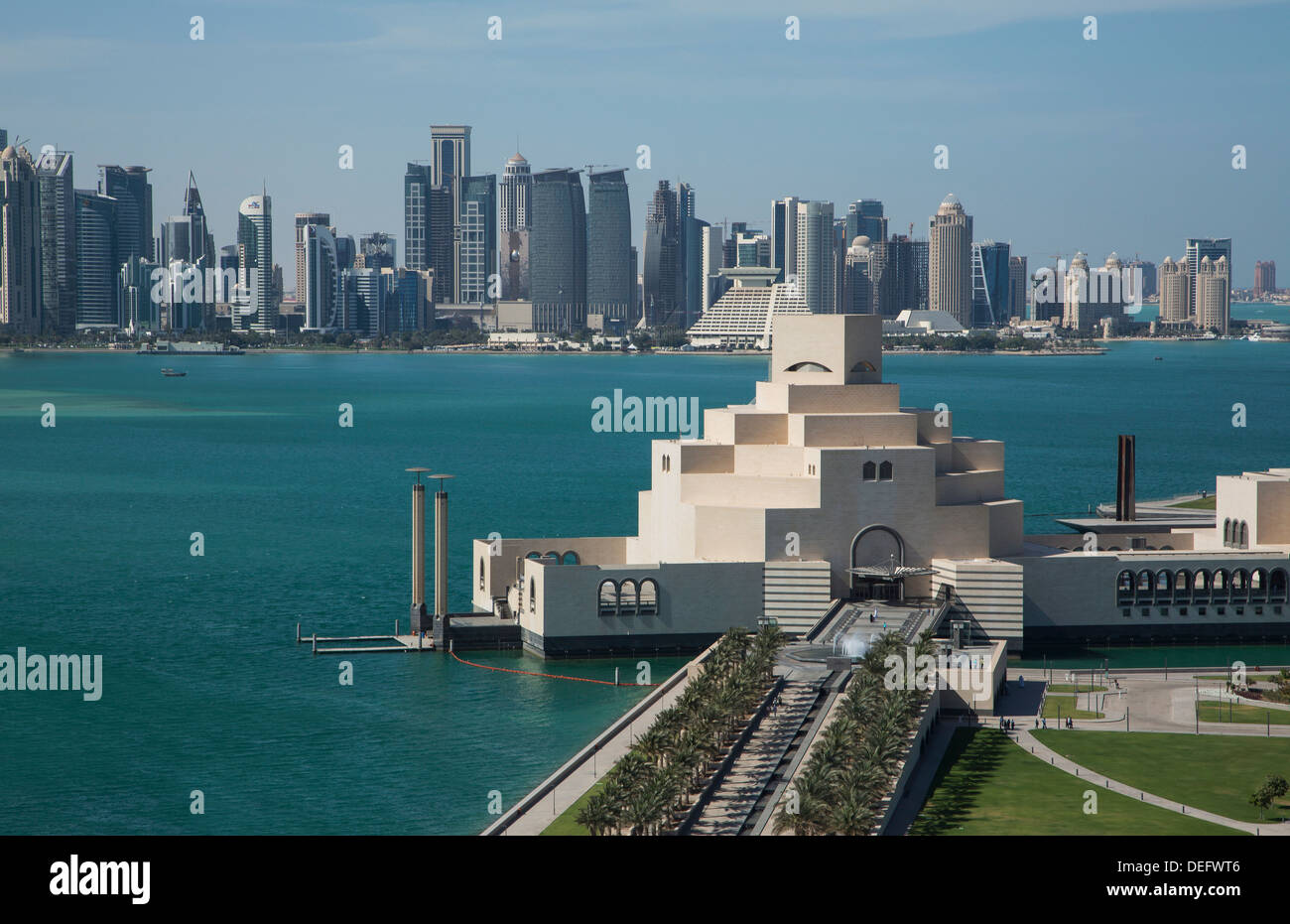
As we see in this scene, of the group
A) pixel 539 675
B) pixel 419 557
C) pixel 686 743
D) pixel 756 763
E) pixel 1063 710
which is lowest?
pixel 539 675

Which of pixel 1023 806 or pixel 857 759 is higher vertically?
pixel 857 759

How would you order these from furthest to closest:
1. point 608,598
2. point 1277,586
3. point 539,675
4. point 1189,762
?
1. point 1277,586
2. point 608,598
3. point 539,675
4. point 1189,762

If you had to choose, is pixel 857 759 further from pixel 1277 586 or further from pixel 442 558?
pixel 1277 586

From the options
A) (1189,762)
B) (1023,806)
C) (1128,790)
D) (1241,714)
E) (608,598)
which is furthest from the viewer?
Result: (608,598)

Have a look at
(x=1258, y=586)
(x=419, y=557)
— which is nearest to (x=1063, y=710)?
(x=1258, y=586)

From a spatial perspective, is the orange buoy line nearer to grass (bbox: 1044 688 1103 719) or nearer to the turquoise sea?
the turquoise sea

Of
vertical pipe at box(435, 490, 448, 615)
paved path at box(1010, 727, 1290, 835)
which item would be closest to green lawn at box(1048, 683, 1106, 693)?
paved path at box(1010, 727, 1290, 835)

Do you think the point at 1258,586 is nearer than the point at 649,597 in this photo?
No
